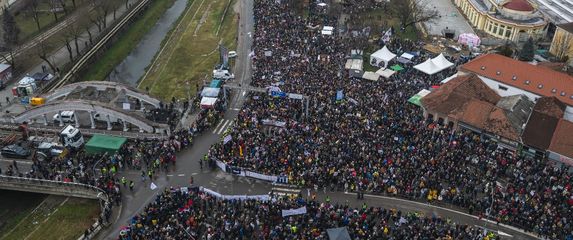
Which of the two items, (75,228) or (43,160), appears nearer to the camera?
(75,228)

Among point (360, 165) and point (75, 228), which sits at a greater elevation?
point (360, 165)

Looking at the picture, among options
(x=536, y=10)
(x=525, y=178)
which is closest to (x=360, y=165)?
(x=525, y=178)

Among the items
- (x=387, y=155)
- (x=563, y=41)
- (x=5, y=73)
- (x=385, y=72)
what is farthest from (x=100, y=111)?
(x=563, y=41)

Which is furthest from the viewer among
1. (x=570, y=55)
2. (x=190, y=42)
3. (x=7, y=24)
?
(x=190, y=42)

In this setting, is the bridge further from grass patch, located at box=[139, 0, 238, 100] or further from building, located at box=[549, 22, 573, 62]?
building, located at box=[549, 22, 573, 62]

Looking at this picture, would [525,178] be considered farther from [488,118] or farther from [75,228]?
[75,228]

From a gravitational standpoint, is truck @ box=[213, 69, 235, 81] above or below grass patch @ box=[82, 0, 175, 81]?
above

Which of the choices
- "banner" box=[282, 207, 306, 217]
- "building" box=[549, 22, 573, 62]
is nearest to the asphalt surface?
"banner" box=[282, 207, 306, 217]
